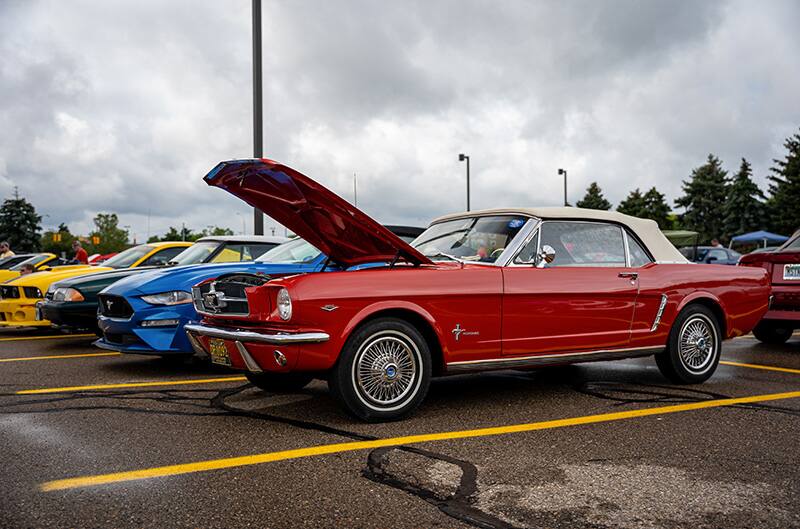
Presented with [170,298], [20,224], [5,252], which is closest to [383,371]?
[170,298]

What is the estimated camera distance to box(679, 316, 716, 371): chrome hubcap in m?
6.29

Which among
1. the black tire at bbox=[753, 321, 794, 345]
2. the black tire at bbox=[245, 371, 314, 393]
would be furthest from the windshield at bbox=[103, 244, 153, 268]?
the black tire at bbox=[753, 321, 794, 345]

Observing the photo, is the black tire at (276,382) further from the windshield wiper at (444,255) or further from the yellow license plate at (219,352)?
the windshield wiper at (444,255)

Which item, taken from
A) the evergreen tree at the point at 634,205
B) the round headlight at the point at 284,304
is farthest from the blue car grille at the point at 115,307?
the evergreen tree at the point at 634,205

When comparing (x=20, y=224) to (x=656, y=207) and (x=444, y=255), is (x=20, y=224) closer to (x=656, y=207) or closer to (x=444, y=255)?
(x=656, y=207)

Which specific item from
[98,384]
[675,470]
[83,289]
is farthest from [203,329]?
[83,289]

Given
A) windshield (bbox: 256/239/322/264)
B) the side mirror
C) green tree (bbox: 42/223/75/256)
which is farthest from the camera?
green tree (bbox: 42/223/75/256)

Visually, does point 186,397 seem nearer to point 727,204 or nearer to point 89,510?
point 89,510

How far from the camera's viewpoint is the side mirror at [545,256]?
17.5 ft

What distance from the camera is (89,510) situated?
3.12 m

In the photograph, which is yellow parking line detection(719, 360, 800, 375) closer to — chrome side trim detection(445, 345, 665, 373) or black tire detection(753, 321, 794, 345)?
chrome side trim detection(445, 345, 665, 373)

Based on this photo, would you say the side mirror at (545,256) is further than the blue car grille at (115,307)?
No

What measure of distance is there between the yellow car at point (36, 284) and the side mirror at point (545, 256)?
6.57 metres

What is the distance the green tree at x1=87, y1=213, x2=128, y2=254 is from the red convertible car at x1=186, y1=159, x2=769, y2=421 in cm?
11392
